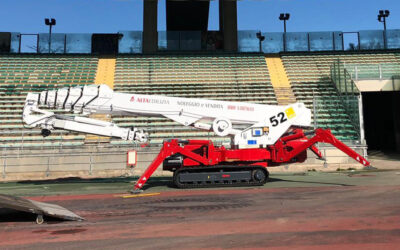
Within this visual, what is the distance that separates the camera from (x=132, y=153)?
48.7 ft

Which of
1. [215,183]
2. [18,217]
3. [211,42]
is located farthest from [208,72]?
[18,217]

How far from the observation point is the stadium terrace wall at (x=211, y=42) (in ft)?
93.7

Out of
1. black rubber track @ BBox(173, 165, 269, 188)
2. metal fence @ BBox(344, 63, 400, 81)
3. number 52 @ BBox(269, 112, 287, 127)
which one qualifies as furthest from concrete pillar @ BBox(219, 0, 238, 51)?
black rubber track @ BBox(173, 165, 269, 188)

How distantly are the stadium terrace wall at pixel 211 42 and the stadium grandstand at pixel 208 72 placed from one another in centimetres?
9

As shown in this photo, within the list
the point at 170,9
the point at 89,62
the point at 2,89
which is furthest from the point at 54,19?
the point at 2,89


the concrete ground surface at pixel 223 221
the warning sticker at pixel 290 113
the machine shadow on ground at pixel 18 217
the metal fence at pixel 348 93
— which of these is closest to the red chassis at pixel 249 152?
the warning sticker at pixel 290 113

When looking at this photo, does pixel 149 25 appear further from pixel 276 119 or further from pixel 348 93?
pixel 276 119

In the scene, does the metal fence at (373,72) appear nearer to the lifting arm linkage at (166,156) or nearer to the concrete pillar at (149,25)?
the lifting arm linkage at (166,156)

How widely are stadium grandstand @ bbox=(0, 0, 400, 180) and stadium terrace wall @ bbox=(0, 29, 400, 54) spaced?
92 mm

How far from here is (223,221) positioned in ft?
19.3

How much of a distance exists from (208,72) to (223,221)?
2020 cm

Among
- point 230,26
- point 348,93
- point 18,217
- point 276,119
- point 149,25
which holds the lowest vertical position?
point 18,217

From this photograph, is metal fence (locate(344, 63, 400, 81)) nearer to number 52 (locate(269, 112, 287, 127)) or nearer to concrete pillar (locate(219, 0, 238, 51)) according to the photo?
concrete pillar (locate(219, 0, 238, 51))

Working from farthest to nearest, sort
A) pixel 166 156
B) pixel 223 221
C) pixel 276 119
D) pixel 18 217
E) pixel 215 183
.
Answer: pixel 276 119
pixel 215 183
pixel 166 156
pixel 18 217
pixel 223 221
